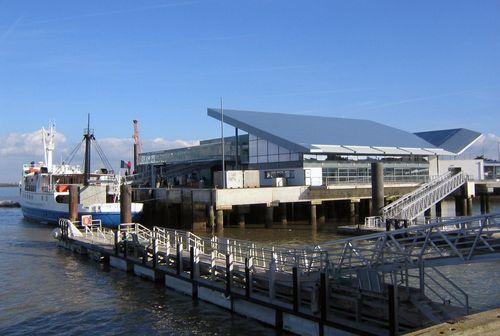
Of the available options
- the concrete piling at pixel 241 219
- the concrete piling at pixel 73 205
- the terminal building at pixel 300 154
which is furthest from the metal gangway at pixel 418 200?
the concrete piling at pixel 73 205

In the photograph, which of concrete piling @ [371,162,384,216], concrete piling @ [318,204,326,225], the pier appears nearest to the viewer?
the pier

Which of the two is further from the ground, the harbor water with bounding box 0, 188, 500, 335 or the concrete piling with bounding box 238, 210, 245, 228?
the concrete piling with bounding box 238, 210, 245, 228

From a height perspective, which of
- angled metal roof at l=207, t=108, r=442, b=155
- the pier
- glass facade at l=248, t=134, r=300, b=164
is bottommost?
the pier

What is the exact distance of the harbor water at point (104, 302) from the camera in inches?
710

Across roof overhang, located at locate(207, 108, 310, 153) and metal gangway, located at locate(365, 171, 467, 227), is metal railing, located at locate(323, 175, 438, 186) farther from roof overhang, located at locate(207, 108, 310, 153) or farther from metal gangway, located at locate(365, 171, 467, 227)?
metal gangway, located at locate(365, 171, 467, 227)

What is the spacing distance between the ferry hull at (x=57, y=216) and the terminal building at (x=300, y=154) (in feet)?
33.6

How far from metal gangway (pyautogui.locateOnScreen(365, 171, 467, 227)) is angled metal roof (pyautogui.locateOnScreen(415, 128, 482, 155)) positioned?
43707 mm

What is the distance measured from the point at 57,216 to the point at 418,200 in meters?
37.2

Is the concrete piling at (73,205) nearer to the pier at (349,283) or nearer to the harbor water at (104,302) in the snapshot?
the harbor water at (104,302)

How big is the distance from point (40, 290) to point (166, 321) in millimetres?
8352

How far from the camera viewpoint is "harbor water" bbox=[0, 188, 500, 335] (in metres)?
18.0

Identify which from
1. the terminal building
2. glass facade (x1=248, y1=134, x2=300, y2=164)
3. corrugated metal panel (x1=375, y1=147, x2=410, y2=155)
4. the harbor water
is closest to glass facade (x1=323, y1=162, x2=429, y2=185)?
the terminal building

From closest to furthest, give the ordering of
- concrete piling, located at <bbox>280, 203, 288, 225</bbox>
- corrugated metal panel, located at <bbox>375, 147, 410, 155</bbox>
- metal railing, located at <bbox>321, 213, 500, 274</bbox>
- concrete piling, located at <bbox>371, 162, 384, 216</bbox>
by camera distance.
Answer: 1. metal railing, located at <bbox>321, 213, 500, 274</bbox>
2. concrete piling, located at <bbox>371, 162, 384, 216</bbox>
3. concrete piling, located at <bbox>280, 203, 288, 225</bbox>
4. corrugated metal panel, located at <bbox>375, 147, 410, 155</bbox>

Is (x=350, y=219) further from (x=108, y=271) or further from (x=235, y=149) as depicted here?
(x=108, y=271)
